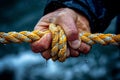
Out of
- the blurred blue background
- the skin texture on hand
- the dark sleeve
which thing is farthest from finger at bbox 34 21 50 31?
the blurred blue background

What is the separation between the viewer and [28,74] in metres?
3.06

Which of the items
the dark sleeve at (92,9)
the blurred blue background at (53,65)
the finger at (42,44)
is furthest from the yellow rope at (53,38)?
the blurred blue background at (53,65)

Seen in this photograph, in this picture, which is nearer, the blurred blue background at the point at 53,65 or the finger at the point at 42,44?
the finger at the point at 42,44

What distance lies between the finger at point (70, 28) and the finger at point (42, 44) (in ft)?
0.26

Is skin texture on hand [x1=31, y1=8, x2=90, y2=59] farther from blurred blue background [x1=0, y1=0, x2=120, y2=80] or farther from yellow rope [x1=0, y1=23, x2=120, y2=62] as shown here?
blurred blue background [x1=0, y1=0, x2=120, y2=80]

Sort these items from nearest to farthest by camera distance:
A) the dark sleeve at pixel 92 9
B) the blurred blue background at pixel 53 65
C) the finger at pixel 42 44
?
the finger at pixel 42 44 < the dark sleeve at pixel 92 9 < the blurred blue background at pixel 53 65

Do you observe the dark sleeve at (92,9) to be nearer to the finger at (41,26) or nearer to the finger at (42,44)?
the finger at (41,26)

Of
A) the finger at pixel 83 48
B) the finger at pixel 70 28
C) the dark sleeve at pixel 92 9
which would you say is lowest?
the finger at pixel 83 48

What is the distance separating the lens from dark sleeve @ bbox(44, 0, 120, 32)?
1413 millimetres

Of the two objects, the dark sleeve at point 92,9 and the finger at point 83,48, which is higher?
the dark sleeve at point 92,9

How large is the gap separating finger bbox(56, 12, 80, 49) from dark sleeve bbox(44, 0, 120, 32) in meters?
0.16

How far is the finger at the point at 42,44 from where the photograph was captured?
3.93ft

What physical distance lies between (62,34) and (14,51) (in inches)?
82.6

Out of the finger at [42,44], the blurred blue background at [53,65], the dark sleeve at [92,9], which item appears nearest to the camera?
the finger at [42,44]
